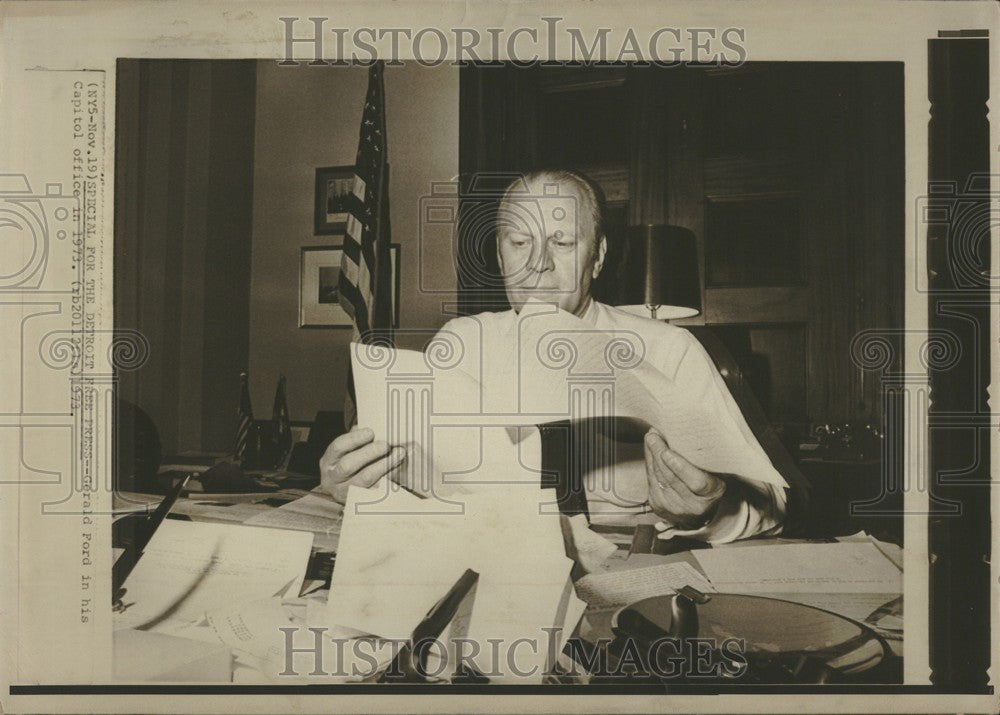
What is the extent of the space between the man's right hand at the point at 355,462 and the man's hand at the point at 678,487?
62 centimetres

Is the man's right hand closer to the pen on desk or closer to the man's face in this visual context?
the pen on desk

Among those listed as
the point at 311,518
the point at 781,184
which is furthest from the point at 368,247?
the point at 781,184

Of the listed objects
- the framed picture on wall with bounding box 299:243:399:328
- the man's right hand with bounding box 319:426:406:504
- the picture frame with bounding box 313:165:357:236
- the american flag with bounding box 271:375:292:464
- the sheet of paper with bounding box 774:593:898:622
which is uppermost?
the picture frame with bounding box 313:165:357:236

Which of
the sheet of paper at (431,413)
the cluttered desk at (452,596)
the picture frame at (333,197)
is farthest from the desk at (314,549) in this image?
the picture frame at (333,197)

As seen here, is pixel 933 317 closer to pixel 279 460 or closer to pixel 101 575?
pixel 279 460

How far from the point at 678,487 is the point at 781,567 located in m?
0.32

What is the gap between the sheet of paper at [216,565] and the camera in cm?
185

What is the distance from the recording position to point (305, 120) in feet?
6.13

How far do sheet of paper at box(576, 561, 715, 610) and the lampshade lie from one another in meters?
0.63

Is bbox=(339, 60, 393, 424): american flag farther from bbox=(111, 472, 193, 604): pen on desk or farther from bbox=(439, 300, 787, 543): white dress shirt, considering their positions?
bbox=(111, 472, 193, 604): pen on desk

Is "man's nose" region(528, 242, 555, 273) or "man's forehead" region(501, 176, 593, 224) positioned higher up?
"man's forehead" region(501, 176, 593, 224)

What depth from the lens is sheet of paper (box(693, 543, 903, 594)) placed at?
1855 millimetres

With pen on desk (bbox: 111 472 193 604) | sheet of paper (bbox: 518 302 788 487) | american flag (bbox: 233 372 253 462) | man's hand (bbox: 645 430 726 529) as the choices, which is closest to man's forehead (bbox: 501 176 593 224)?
sheet of paper (bbox: 518 302 788 487)

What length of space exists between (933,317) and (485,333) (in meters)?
1.11
